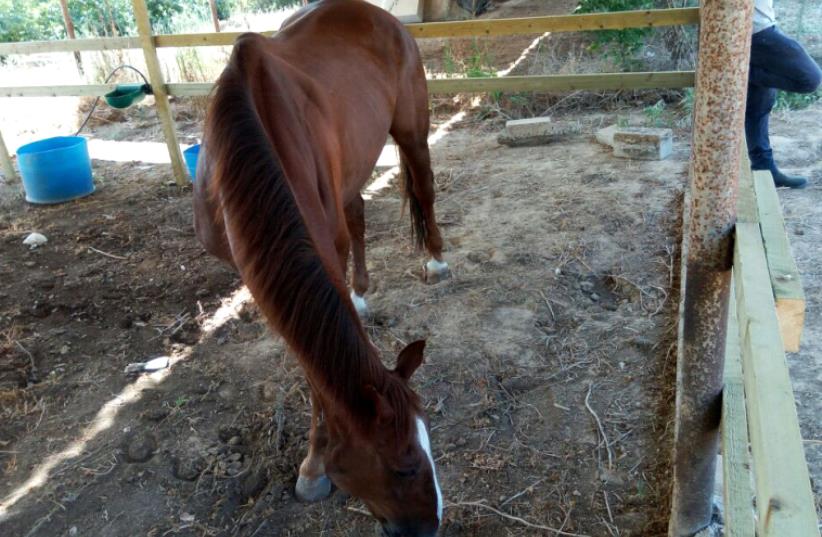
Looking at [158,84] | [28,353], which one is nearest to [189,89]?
[158,84]

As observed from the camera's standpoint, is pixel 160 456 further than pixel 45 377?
No

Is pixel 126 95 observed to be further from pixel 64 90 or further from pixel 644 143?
pixel 644 143

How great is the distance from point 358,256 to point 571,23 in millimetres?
2363

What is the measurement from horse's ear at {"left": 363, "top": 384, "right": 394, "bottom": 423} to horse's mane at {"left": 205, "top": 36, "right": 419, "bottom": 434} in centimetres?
1

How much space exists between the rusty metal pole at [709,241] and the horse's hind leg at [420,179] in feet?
6.76

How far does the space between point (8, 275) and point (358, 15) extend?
2.93m

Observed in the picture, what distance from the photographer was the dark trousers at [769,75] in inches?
153

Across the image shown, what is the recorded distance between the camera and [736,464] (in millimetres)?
1510

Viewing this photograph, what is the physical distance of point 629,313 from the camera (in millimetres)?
3137

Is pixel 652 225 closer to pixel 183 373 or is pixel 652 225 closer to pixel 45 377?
pixel 183 373

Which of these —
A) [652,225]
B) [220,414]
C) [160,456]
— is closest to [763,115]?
[652,225]

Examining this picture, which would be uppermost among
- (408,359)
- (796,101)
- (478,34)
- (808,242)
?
(478,34)

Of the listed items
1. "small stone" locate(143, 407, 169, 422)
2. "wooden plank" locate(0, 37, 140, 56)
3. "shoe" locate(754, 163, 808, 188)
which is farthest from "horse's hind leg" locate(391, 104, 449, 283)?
"wooden plank" locate(0, 37, 140, 56)

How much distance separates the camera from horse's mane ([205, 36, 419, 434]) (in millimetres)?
1479
